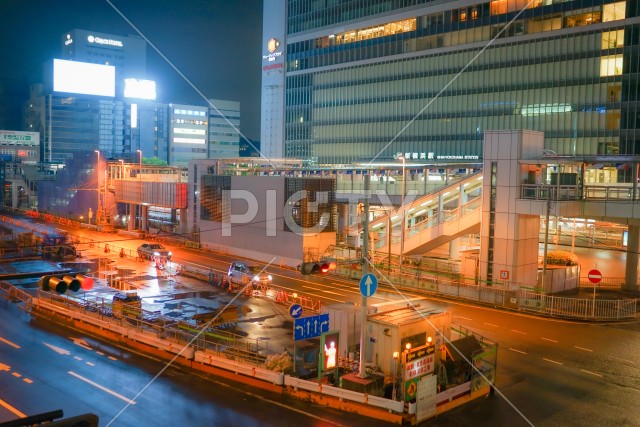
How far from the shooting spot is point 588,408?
17.7 meters

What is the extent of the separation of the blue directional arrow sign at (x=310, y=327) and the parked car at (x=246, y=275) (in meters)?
17.5

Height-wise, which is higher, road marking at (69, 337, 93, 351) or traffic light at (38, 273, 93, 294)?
traffic light at (38, 273, 93, 294)

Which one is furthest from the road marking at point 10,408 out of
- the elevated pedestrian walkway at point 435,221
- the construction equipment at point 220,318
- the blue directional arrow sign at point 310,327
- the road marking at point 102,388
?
the elevated pedestrian walkway at point 435,221

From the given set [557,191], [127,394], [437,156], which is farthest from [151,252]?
[437,156]

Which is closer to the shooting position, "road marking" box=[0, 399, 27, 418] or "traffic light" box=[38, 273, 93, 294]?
"traffic light" box=[38, 273, 93, 294]

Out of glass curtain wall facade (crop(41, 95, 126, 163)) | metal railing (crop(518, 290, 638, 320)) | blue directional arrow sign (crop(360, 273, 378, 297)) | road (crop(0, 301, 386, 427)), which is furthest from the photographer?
glass curtain wall facade (crop(41, 95, 126, 163))

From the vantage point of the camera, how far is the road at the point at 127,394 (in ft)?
54.3

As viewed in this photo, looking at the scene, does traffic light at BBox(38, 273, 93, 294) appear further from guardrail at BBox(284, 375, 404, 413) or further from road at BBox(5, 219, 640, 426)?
road at BBox(5, 219, 640, 426)

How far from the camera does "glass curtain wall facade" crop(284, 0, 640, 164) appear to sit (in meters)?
69.0

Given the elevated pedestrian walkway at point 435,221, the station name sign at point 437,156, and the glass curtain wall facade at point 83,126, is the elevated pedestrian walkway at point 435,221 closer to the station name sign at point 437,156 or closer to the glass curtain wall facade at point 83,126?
the station name sign at point 437,156

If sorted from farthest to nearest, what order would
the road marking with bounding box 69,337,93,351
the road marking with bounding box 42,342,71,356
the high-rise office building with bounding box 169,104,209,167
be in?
1. the high-rise office building with bounding box 169,104,209,167
2. the road marking with bounding box 69,337,93,351
3. the road marking with bounding box 42,342,71,356

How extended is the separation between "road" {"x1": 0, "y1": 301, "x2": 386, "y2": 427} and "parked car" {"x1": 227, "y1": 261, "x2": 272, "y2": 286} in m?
14.1

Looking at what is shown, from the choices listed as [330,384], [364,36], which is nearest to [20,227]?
[364,36]

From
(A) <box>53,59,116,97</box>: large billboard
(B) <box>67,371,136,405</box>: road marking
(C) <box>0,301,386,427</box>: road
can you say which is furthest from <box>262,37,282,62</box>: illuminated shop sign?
(B) <box>67,371,136,405</box>: road marking
